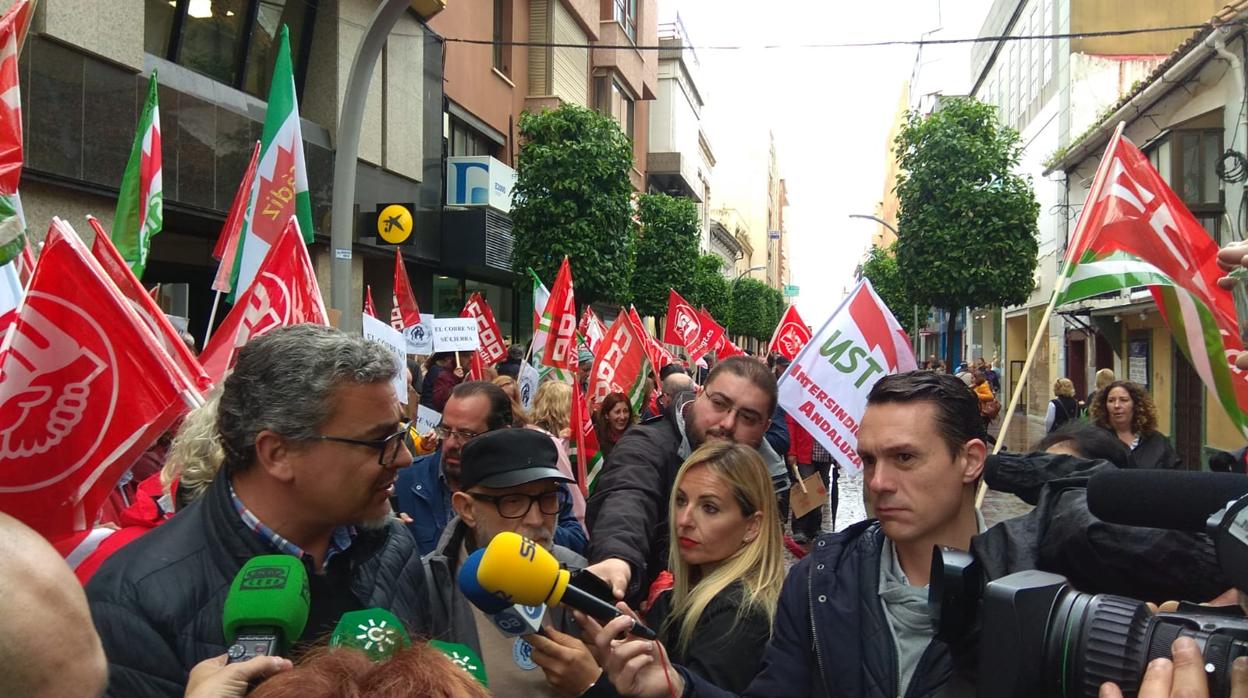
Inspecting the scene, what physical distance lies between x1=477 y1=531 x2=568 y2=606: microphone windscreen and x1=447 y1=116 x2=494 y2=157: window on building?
1769 cm

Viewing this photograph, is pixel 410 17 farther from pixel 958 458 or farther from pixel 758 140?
pixel 758 140

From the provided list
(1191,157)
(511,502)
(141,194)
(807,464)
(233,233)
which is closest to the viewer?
(511,502)

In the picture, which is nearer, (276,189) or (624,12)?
(276,189)

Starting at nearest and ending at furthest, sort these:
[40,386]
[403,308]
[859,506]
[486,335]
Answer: [40,386] < [403,308] < [859,506] < [486,335]

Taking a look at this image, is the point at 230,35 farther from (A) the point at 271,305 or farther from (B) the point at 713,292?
(B) the point at 713,292

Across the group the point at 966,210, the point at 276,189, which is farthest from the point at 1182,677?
the point at 966,210

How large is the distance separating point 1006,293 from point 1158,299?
738 inches

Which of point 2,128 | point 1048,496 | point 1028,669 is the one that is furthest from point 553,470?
point 2,128

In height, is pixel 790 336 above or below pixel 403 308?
below

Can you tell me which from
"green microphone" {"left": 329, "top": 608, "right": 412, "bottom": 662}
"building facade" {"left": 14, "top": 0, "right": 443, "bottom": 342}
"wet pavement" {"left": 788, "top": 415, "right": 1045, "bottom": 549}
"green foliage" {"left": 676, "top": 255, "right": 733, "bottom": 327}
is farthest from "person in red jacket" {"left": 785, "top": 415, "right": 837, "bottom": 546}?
"green foliage" {"left": 676, "top": 255, "right": 733, "bottom": 327}

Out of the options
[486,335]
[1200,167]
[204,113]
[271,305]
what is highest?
[1200,167]

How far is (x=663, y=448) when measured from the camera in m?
3.81

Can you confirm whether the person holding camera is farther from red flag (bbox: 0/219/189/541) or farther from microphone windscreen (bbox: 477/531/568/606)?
red flag (bbox: 0/219/189/541)

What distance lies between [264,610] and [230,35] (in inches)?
487
